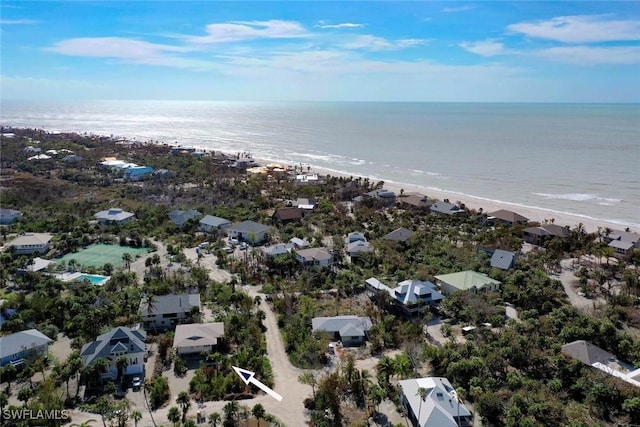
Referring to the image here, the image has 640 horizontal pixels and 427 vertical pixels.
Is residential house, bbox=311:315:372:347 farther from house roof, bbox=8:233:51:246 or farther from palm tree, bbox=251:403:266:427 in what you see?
house roof, bbox=8:233:51:246

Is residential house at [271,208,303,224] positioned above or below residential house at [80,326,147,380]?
above

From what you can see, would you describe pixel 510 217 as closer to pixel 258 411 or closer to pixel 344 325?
pixel 344 325

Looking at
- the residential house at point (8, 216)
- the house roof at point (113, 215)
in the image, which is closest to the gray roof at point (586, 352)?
the house roof at point (113, 215)

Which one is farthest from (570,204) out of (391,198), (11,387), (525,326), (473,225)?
(11,387)

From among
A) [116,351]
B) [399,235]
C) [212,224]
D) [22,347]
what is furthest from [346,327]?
[212,224]

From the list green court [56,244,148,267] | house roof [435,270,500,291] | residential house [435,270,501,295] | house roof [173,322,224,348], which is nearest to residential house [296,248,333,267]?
house roof [435,270,500,291]

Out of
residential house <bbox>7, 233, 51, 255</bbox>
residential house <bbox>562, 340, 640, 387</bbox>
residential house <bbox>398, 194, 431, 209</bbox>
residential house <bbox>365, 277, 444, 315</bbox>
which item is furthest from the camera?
residential house <bbox>398, 194, 431, 209</bbox>

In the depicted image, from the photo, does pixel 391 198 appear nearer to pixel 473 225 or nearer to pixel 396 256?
pixel 473 225
